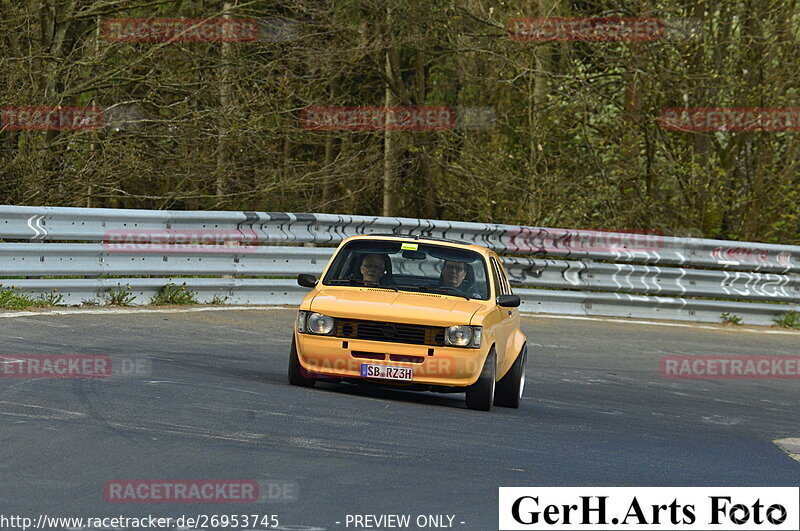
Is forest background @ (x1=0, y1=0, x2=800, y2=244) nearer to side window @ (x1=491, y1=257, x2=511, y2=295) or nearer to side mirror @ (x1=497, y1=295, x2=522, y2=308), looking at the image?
side window @ (x1=491, y1=257, x2=511, y2=295)

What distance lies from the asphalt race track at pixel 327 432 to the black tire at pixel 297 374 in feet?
0.31

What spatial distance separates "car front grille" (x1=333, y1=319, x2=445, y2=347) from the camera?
10172 millimetres

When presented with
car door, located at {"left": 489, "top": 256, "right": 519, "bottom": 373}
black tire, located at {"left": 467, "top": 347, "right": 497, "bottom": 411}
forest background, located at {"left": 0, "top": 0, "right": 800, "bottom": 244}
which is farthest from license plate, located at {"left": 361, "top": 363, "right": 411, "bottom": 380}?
forest background, located at {"left": 0, "top": 0, "right": 800, "bottom": 244}

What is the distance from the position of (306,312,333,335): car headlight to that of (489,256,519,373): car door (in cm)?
136

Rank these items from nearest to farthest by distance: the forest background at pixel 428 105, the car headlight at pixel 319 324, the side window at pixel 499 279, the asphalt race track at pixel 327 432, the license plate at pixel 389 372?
the asphalt race track at pixel 327 432 < the license plate at pixel 389 372 < the car headlight at pixel 319 324 < the side window at pixel 499 279 < the forest background at pixel 428 105

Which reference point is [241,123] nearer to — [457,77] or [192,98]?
[192,98]

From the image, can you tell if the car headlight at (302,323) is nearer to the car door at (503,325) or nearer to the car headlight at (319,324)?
the car headlight at (319,324)

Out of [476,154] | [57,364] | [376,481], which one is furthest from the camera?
[476,154]

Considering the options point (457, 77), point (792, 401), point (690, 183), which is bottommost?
point (792, 401)

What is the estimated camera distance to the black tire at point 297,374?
10.5m

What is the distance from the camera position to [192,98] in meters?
20.3

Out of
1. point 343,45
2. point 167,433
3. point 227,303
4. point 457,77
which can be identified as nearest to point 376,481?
point 167,433

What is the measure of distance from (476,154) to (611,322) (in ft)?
26.6

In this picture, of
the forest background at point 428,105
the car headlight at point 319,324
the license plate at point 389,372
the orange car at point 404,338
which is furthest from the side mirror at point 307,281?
the forest background at point 428,105
